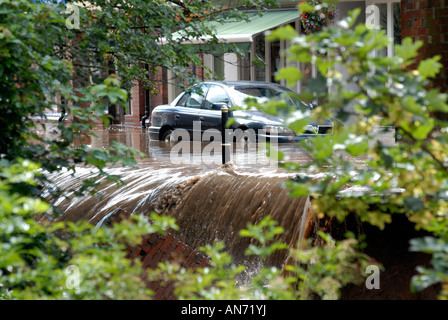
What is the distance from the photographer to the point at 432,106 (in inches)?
101

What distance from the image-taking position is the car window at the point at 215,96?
14.2 meters

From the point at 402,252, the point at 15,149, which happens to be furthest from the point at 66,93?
the point at 402,252

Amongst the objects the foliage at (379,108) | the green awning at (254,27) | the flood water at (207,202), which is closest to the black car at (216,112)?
the flood water at (207,202)

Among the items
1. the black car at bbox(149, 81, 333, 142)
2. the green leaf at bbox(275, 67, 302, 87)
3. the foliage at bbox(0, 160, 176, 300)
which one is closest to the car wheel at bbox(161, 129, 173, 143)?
the black car at bbox(149, 81, 333, 142)

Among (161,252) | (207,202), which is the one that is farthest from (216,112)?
(161,252)

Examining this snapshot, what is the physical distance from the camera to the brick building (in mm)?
6406

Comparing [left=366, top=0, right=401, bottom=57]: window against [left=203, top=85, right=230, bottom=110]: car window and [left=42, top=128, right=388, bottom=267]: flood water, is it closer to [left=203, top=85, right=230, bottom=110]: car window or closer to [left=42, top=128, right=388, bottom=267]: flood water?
[left=203, top=85, right=230, bottom=110]: car window

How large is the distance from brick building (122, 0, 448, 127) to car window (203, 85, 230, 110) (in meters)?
0.52

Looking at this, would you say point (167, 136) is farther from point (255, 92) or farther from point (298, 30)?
point (298, 30)

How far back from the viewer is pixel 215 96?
1455 cm

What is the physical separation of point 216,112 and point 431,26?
8572 mm

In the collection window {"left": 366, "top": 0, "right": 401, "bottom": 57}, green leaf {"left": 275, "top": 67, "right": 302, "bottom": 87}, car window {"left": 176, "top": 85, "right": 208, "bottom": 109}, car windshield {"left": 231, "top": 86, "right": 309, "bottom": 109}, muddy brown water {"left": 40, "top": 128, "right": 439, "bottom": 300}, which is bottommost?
muddy brown water {"left": 40, "top": 128, "right": 439, "bottom": 300}

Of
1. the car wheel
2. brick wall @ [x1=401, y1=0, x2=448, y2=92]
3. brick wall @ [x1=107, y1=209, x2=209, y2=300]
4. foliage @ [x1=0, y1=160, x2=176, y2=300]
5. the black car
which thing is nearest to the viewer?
foliage @ [x1=0, y1=160, x2=176, y2=300]
